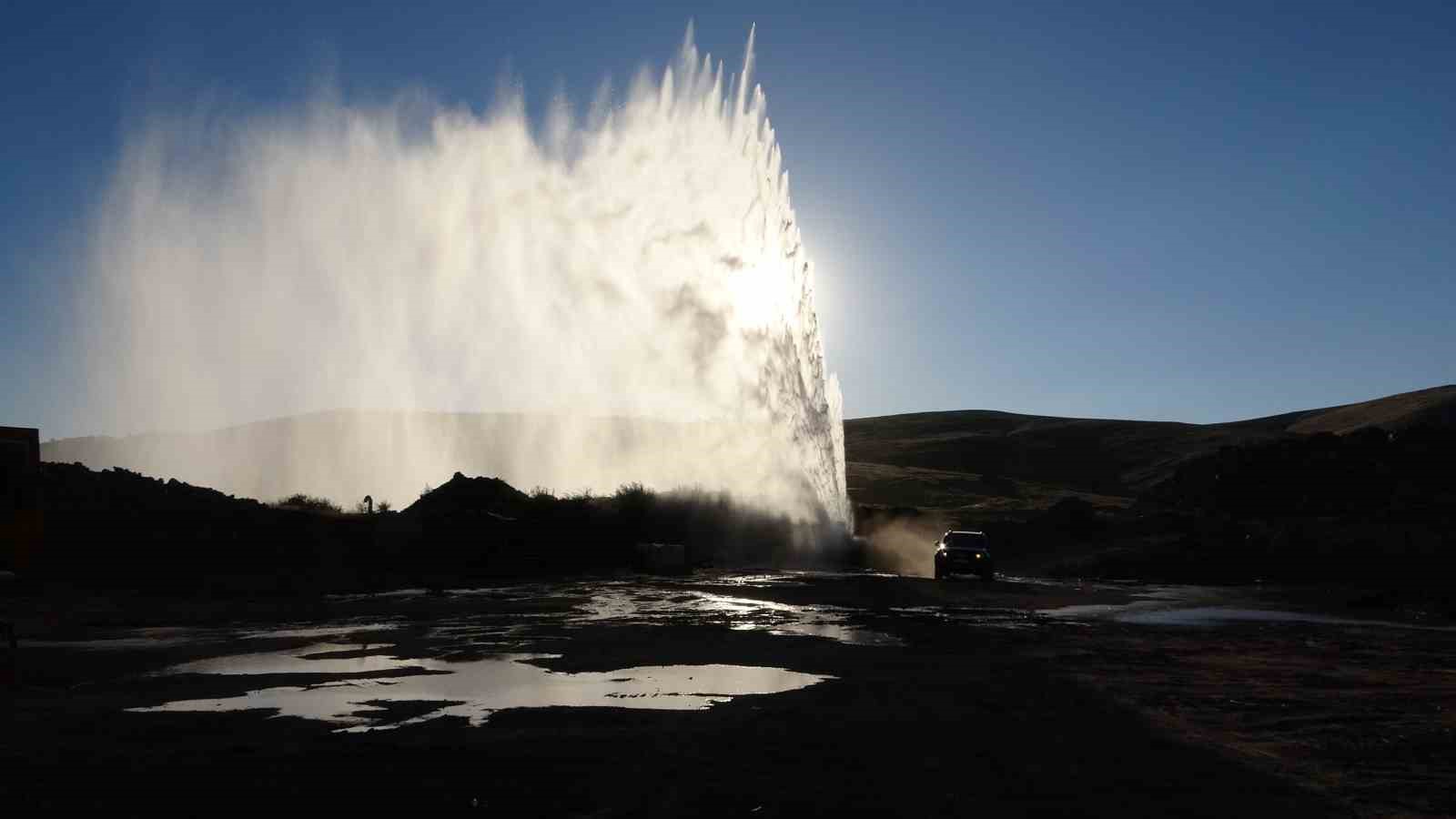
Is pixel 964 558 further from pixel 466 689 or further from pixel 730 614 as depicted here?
pixel 466 689

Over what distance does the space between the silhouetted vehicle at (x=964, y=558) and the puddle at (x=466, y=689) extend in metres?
29.1

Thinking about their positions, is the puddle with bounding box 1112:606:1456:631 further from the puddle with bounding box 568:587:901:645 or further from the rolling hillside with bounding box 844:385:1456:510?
the rolling hillside with bounding box 844:385:1456:510

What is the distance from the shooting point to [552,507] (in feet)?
188

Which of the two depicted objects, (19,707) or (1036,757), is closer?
(1036,757)

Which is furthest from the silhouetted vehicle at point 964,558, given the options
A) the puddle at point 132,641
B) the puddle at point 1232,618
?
the puddle at point 132,641

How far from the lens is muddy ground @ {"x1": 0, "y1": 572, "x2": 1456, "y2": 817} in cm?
902

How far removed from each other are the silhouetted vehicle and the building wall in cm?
3111

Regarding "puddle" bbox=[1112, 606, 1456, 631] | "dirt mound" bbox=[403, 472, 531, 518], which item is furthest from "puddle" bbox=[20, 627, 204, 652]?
"dirt mound" bbox=[403, 472, 531, 518]

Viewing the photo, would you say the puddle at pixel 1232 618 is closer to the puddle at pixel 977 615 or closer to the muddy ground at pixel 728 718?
the muddy ground at pixel 728 718

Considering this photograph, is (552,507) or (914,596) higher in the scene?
(552,507)

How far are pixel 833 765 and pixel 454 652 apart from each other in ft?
33.9

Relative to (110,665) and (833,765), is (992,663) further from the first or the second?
(110,665)

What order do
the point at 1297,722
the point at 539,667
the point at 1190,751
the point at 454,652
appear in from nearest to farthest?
the point at 1190,751 → the point at 1297,722 → the point at 539,667 → the point at 454,652

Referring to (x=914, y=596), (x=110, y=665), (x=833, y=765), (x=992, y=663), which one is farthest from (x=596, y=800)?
(x=914, y=596)
